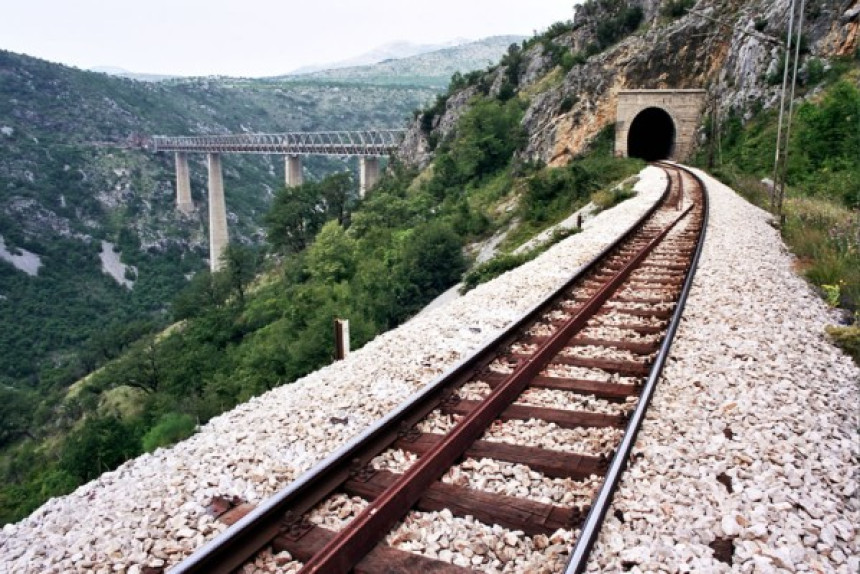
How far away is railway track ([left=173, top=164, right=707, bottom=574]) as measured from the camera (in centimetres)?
316

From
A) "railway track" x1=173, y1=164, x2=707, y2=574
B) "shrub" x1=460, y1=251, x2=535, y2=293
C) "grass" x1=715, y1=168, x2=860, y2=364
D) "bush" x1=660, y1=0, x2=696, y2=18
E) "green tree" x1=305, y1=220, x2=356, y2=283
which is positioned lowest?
"green tree" x1=305, y1=220, x2=356, y2=283

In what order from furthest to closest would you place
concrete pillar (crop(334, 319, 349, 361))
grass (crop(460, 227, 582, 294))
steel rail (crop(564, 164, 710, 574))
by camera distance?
grass (crop(460, 227, 582, 294))
concrete pillar (crop(334, 319, 349, 361))
steel rail (crop(564, 164, 710, 574))

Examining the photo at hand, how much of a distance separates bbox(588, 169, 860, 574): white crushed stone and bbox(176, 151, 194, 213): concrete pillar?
336 feet

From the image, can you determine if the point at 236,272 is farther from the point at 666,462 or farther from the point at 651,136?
the point at 666,462

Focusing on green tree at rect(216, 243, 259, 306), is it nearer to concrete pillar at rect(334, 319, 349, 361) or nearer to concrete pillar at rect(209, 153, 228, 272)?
concrete pillar at rect(209, 153, 228, 272)

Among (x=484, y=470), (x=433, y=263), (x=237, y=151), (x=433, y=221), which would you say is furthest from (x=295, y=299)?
(x=237, y=151)

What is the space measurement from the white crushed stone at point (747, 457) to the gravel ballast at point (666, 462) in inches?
0.4

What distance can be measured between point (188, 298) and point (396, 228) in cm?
2117

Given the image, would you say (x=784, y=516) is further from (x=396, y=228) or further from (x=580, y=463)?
(x=396, y=228)

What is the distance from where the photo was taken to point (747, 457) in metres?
3.89

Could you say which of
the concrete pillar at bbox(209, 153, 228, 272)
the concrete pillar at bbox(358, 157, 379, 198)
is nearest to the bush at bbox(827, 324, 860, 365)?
the concrete pillar at bbox(358, 157, 379, 198)

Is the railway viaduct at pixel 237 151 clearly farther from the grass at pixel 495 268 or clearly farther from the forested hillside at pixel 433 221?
the grass at pixel 495 268

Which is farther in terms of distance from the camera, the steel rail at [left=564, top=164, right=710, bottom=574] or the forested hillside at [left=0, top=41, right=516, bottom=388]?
the forested hillside at [left=0, top=41, right=516, bottom=388]

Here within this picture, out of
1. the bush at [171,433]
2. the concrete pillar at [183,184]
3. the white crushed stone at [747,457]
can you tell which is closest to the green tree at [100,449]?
the bush at [171,433]
